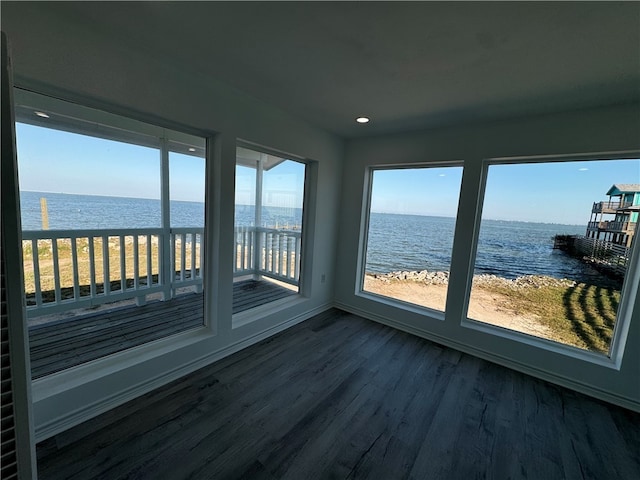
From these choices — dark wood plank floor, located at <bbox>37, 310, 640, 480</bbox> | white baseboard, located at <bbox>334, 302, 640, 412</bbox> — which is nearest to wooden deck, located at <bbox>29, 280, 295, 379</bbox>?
dark wood plank floor, located at <bbox>37, 310, 640, 480</bbox>

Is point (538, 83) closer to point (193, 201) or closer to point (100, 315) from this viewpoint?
point (193, 201)

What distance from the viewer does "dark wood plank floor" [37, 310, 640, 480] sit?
1446 millimetres

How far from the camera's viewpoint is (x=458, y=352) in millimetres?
2756

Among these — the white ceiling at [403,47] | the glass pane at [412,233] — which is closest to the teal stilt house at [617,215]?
the white ceiling at [403,47]

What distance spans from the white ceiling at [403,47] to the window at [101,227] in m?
0.85

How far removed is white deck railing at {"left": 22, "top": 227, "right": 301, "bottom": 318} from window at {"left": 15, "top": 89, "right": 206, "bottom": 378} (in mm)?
11

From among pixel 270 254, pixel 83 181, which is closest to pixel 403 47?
pixel 270 254

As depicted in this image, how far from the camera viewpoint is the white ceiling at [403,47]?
4.05 ft

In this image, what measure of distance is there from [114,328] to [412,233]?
345cm

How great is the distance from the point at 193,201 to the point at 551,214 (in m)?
3.53

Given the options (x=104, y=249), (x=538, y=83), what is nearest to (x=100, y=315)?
(x=104, y=249)

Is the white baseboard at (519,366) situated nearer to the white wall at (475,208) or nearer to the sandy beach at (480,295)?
the white wall at (475,208)

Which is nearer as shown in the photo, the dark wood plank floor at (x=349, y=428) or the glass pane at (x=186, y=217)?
the dark wood plank floor at (x=349, y=428)

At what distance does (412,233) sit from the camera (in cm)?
328
